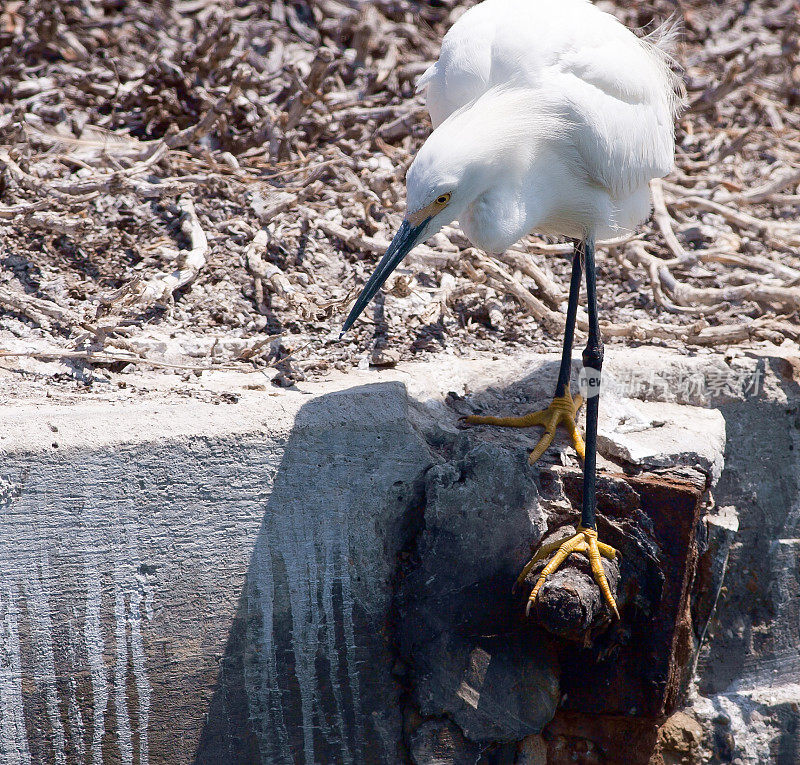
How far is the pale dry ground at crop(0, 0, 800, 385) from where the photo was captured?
8.51 ft

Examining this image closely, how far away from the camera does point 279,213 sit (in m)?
3.10

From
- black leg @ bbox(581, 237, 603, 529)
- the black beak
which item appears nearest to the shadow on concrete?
the black beak

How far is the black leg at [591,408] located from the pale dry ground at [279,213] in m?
0.47

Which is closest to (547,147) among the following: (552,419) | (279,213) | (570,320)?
(570,320)

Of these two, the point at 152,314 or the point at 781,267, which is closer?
the point at 152,314

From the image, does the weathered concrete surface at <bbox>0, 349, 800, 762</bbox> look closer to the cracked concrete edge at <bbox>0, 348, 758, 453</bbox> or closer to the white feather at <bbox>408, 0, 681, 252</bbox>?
the cracked concrete edge at <bbox>0, 348, 758, 453</bbox>

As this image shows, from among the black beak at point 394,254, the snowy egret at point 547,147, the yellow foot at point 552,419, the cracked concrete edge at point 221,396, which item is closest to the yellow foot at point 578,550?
the snowy egret at point 547,147

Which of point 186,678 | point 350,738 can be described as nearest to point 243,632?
point 186,678

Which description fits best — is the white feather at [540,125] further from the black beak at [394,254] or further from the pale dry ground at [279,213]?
the pale dry ground at [279,213]

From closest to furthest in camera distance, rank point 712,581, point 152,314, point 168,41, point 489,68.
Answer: point 489,68 → point 712,581 → point 152,314 → point 168,41

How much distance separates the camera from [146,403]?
6.81ft

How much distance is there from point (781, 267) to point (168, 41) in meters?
3.10

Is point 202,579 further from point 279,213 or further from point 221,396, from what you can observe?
point 279,213

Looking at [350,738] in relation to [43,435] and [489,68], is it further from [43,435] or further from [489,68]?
[489,68]
